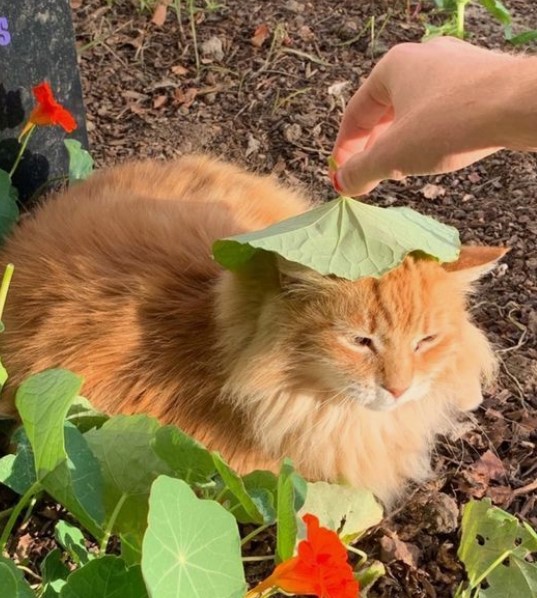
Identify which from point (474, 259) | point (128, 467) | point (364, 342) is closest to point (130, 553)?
point (128, 467)

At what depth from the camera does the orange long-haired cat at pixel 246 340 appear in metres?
1.84

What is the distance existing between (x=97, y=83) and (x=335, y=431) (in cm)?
232

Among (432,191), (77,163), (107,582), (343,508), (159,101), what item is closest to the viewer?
(107,582)

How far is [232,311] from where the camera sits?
191 cm

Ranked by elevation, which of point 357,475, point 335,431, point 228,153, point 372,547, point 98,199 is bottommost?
point 372,547

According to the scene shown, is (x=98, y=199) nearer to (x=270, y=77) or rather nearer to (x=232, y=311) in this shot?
(x=232, y=311)

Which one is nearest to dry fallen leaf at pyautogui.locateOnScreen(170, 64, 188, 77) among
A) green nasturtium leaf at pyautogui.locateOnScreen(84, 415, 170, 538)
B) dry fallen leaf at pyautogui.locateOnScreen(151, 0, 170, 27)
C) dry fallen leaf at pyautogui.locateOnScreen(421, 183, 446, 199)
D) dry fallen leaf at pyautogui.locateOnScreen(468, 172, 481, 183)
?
dry fallen leaf at pyautogui.locateOnScreen(151, 0, 170, 27)

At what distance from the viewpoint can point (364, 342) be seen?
6.10 feet

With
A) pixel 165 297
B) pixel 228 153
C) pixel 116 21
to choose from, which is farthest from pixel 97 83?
pixel 165 297

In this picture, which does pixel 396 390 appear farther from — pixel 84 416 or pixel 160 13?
pixel 160 13

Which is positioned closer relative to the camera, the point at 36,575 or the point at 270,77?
the point at 36,575

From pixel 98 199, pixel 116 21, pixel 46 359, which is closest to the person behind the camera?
pixel 46 359

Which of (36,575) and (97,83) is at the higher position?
(97,83)

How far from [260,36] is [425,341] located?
2386 mm
